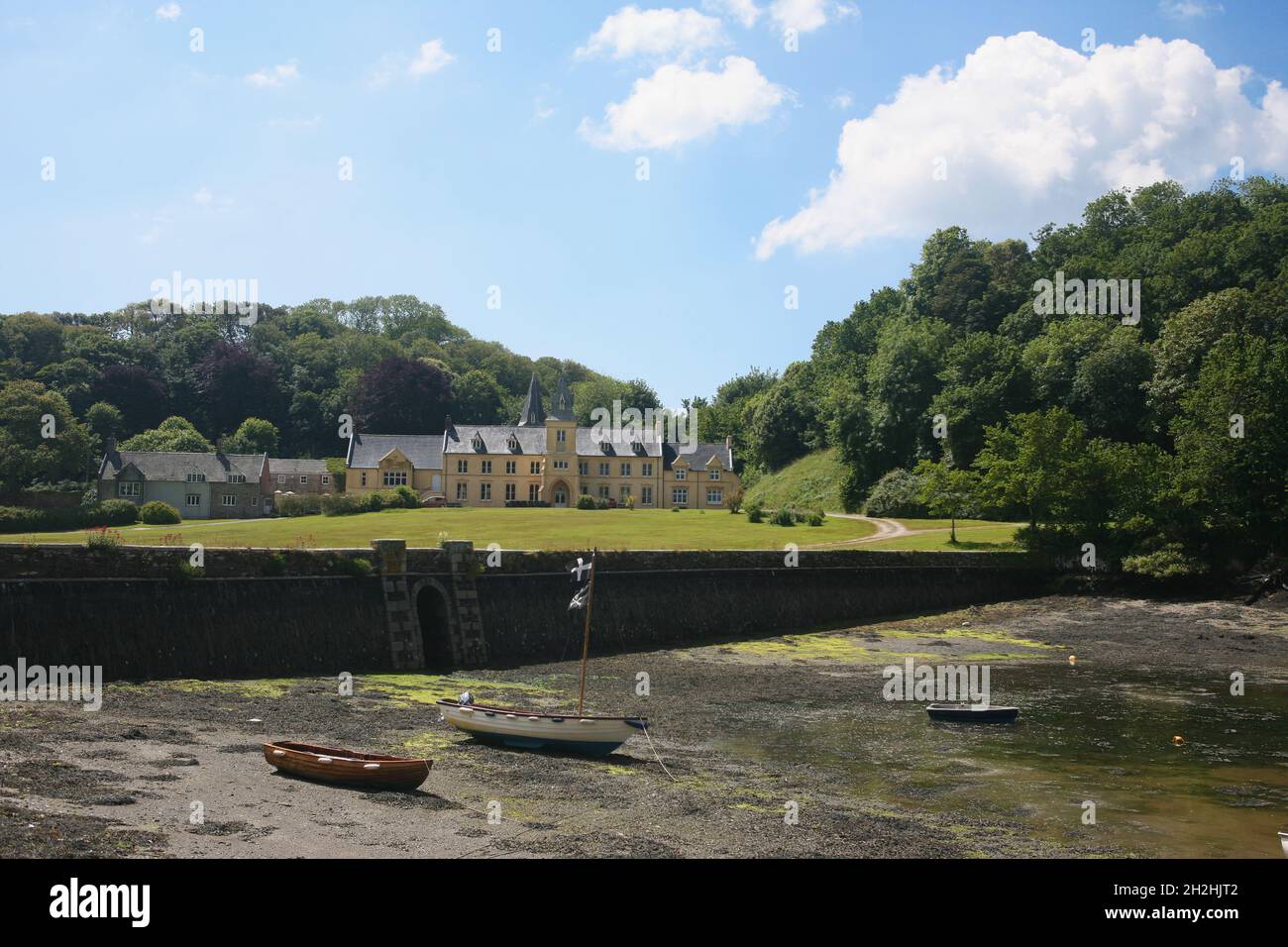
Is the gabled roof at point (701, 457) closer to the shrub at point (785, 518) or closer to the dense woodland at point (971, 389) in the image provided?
the dense woodland at point (971, 389)

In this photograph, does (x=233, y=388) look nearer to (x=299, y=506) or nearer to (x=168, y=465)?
(x=168, y=465)

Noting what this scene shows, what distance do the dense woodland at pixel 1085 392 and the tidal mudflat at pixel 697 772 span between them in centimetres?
1831

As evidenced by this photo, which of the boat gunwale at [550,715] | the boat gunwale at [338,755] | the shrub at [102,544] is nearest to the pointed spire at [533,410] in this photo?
the shrub at [102,544]

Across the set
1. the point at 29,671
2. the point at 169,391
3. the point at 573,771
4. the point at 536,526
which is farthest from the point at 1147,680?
the point at 169,391

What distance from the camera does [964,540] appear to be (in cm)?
6738

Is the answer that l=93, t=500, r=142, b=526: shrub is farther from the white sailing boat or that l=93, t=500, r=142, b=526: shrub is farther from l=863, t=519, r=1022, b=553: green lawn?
the white sailing boat

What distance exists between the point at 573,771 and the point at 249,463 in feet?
258

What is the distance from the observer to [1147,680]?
40938mm

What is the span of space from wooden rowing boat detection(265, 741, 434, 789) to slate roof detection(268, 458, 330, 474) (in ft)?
288

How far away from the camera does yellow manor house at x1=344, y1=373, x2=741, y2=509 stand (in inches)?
4099

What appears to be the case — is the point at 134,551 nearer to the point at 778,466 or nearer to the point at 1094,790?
the point at 1094,790

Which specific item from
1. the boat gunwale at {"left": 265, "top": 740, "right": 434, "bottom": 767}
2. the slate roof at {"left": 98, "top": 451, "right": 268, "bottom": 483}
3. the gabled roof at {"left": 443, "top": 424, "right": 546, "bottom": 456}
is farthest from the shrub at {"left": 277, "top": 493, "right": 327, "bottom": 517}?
the boat gunwale at {"left": 265, "top": 740, "right": 434, "bottom": 767}

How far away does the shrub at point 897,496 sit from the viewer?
8756 cm
